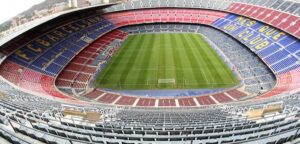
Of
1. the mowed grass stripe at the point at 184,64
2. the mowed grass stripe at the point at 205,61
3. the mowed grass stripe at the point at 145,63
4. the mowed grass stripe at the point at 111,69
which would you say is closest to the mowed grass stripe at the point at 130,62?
the mowed grass stripe at the point at 145,63

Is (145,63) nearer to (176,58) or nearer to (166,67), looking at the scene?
(166,67)

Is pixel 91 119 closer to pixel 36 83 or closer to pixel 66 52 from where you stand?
pixel 36 83

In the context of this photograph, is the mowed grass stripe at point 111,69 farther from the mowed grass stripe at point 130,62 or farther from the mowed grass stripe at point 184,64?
the mowed grass stripe at point 184,64

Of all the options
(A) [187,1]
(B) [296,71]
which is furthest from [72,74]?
(A) [187,1]

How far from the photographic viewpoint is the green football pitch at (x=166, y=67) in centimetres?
3869

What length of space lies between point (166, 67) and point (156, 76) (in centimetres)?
392

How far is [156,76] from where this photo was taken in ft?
135

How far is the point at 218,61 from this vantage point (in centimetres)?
4650

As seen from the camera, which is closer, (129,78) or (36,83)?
(36,83)

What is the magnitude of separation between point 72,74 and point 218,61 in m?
23.9

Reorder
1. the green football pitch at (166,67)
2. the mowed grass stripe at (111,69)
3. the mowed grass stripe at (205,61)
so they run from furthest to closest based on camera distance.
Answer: the mowed grass stripe at (205,61), the mowed grass stripe at (111,69), the green football pitch at (166,67)

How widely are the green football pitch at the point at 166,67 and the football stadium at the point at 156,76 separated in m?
0.17

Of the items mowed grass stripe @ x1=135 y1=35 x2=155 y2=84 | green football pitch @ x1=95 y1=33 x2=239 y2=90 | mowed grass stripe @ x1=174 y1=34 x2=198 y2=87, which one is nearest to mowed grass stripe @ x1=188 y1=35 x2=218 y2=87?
green football pitch @ x1=95 y1=33 x2=239 y2=90

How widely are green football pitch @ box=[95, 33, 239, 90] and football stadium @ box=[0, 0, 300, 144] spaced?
0.17 m
